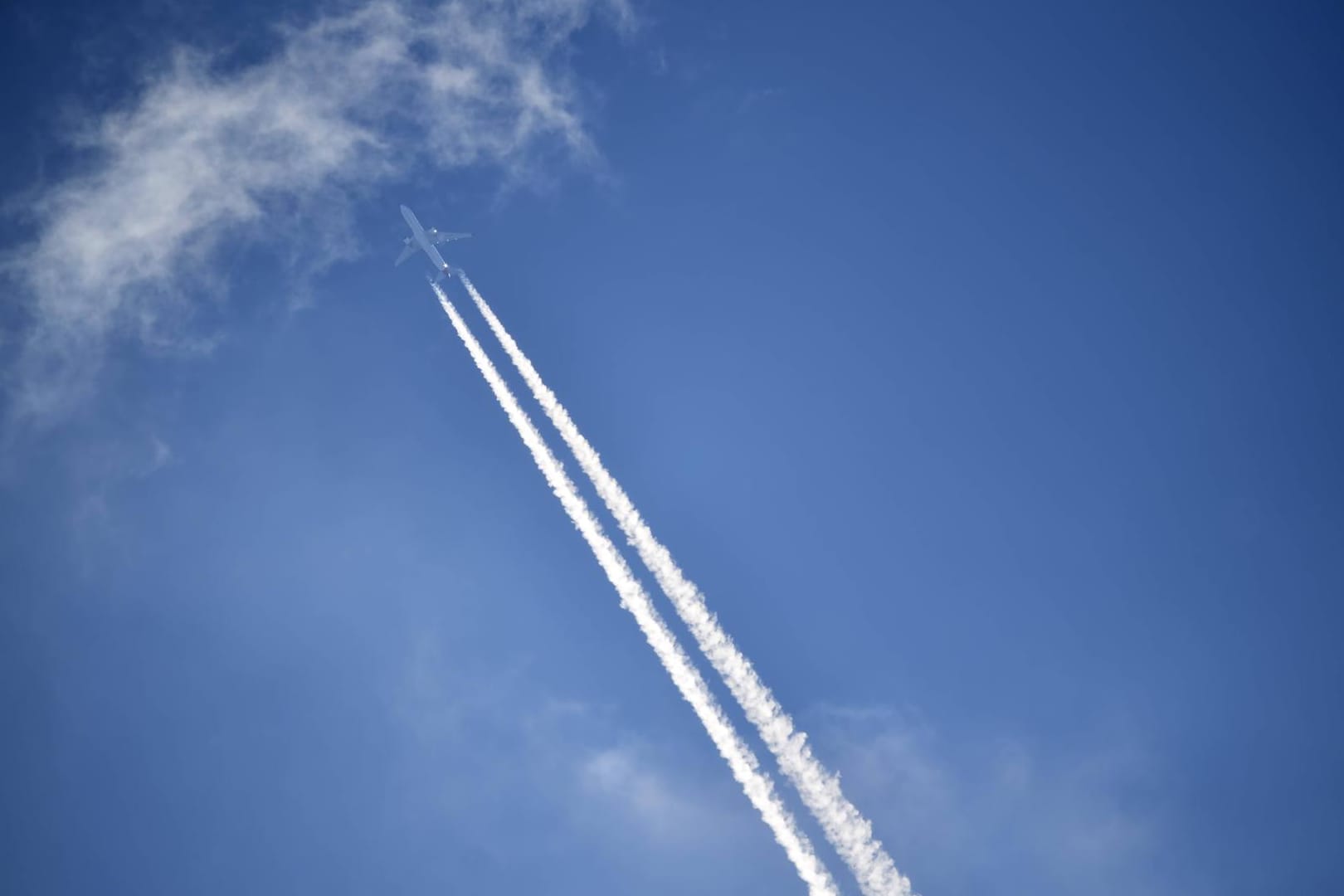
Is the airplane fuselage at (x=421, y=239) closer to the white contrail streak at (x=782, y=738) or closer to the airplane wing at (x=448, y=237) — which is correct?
the airplane wing at (x=448, y=237)

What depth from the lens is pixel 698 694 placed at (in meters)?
57.0

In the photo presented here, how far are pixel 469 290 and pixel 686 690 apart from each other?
38.1m

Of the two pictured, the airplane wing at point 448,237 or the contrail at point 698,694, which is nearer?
the contrail at point 698,694

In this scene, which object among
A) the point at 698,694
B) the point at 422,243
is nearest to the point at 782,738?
the point at 698,694

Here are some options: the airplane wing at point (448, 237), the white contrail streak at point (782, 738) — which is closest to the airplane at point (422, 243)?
the airplane wing at point (448, 237)

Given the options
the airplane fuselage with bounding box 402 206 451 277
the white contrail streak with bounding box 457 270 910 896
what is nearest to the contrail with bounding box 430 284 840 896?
the white contrail streak with bounding box 457 270 910 896

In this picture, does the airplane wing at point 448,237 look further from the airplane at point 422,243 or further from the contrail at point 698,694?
the contrail at point 698,694

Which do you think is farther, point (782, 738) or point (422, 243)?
point (422, 243)

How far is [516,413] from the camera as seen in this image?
231 feet

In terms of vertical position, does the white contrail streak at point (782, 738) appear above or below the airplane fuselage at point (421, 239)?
below

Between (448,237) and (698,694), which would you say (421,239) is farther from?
(698,694)

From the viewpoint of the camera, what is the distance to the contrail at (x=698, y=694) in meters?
54.2

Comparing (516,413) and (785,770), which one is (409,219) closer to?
(516,413)

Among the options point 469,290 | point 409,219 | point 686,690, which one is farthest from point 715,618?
point 409,219
